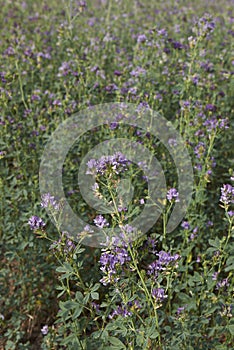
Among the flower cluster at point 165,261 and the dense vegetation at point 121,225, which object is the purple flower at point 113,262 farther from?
the flower cluster at point 165,261

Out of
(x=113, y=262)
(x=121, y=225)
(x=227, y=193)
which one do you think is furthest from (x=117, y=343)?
(x=227, y=193)

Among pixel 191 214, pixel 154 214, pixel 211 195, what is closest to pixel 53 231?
pixel 154 214

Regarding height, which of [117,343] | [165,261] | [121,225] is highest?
[121,225]

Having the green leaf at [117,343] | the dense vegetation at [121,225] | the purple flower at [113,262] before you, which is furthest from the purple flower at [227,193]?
the green leaf at [117,343]

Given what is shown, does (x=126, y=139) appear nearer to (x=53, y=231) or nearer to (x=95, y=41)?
(x=53, y=231)

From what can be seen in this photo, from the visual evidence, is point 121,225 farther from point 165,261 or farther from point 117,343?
point 117,343

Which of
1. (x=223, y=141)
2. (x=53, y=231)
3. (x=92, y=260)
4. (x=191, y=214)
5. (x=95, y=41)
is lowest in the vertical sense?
(x=92, y=260)

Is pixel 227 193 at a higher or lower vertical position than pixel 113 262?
higher

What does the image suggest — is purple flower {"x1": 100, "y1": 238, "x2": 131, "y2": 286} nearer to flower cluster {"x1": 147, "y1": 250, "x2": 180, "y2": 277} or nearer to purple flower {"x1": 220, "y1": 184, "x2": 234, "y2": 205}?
flower cluster {"x1": 147, "y1": 250, "x2": 180, "y2": 277}

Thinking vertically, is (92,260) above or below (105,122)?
below

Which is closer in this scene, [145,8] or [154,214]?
[154,214]

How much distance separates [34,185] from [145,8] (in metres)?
5.07

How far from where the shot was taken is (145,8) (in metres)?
7.25

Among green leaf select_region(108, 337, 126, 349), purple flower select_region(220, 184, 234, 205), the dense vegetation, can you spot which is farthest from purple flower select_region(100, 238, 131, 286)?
purple flower select_region(220, 184, 234, 205)
